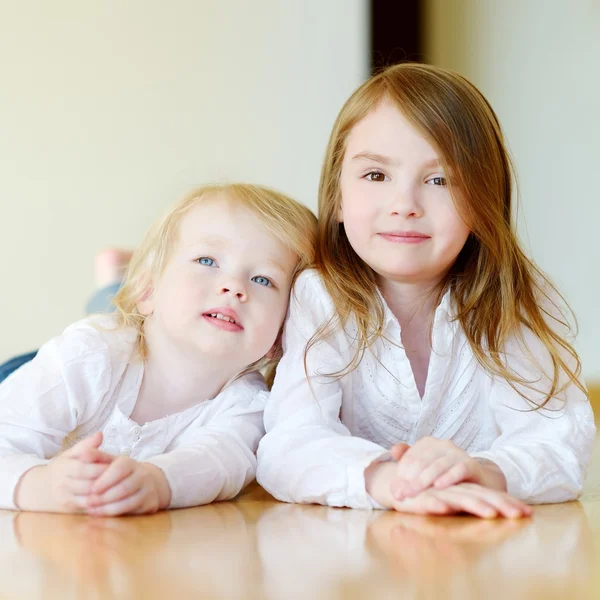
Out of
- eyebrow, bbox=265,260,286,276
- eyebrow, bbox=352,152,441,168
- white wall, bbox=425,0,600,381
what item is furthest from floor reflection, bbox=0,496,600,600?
→ white wall, bbox=425,0,600,381

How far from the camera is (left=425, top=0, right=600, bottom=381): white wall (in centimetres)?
311

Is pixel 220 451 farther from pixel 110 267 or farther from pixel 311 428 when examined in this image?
pixel 110 267

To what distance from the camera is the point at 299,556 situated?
2.61 feet

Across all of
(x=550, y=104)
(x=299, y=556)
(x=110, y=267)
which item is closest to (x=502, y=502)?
(x=299, y=556)

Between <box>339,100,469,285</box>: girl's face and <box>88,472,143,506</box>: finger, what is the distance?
46 centimetres

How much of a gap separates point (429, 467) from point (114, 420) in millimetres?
479

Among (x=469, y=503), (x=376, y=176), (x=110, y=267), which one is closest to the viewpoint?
(x=469, y=503)

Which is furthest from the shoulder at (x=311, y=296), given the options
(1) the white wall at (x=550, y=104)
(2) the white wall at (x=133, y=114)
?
(1) the white wall at (x=550, y=104)

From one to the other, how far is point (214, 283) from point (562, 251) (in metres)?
2.17

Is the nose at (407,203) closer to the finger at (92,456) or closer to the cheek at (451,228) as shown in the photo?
the cheek at (451,228)

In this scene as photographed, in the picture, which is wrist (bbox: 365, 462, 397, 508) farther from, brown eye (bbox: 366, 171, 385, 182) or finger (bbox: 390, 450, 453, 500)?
brown eye (bbox: 366, 171, 385, 182)

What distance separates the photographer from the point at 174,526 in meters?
0.96

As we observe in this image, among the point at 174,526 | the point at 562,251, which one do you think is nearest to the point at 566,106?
the point at 562,251

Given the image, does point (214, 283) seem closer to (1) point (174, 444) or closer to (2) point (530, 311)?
(1) point (174, 444)
